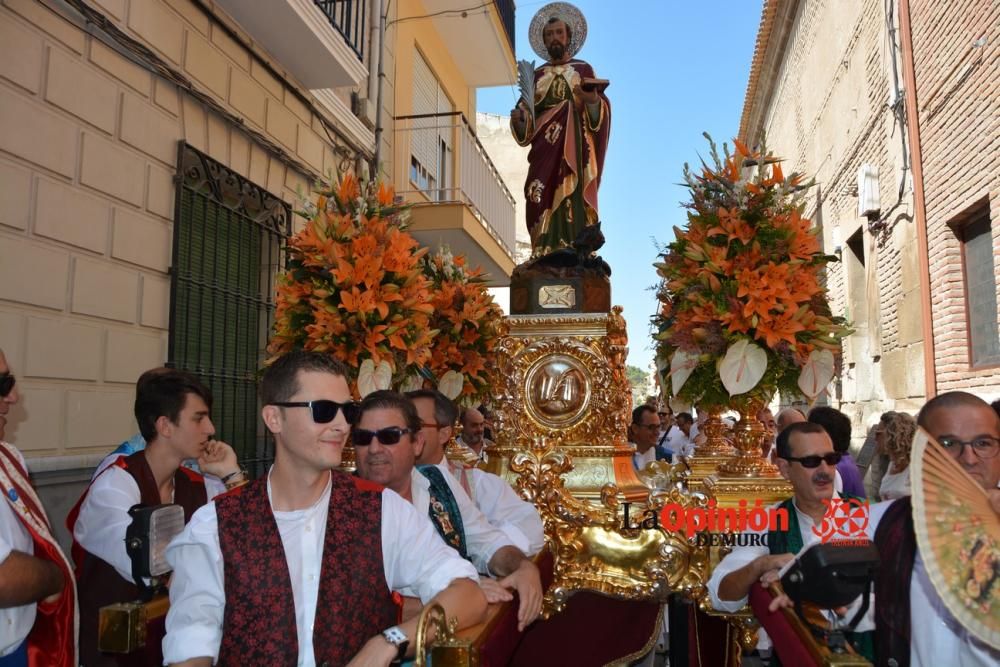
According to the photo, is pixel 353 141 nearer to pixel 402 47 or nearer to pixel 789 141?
pixel 402 47

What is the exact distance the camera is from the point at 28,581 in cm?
201

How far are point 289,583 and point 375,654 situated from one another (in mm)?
274

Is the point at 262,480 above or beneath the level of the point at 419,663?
above

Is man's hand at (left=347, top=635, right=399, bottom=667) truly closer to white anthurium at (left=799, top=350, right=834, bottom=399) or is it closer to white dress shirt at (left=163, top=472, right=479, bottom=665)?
white dress shirt at (left=163, top=472, right=479, bottom=665)

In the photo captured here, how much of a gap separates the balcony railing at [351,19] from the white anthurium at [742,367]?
5151 millimetres

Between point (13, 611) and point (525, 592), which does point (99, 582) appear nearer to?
point (13, 611)

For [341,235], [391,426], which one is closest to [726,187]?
[341,235]

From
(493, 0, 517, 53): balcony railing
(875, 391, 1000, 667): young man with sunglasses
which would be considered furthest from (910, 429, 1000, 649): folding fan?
(493, 0, 517, 53): balcony railing

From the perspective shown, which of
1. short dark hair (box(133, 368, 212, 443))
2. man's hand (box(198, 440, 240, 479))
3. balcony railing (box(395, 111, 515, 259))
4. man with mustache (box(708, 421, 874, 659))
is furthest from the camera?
balcony railing (box(395, 111, 515, 259))

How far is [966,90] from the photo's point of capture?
6676 mm

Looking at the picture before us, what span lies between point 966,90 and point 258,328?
20.4ft

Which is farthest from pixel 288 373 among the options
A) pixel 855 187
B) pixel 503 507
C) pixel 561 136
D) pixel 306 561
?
pixel 855 187

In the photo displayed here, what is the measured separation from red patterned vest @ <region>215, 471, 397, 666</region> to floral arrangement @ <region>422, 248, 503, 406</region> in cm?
268

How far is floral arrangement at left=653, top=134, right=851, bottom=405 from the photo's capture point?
3.74 m
